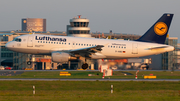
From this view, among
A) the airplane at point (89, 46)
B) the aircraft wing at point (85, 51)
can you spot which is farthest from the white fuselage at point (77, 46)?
the aircraft wing at point (85, 51)

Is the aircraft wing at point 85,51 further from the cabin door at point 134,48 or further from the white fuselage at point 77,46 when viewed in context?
the cabin door at point 134,48

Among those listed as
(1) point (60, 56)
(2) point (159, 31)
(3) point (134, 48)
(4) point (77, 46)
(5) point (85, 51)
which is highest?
(2) point (159, 31)

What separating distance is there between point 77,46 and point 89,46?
1.95 metres

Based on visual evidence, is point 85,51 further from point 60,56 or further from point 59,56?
point 59,56

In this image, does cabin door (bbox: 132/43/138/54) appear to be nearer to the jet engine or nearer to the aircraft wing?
the aircraft wing

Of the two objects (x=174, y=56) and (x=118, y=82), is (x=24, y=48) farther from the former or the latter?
(x=174, y=56)

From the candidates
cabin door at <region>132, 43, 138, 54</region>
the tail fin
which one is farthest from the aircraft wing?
the tail fin

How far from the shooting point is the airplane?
4556 centimetres

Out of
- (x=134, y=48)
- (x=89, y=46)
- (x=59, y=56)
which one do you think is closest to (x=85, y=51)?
(x=89, y=46)

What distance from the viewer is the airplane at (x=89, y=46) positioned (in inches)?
1794

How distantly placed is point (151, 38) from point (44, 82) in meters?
23.8

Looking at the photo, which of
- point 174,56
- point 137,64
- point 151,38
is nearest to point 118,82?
point 151,38

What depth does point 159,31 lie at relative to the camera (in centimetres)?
4938

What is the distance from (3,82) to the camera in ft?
103
